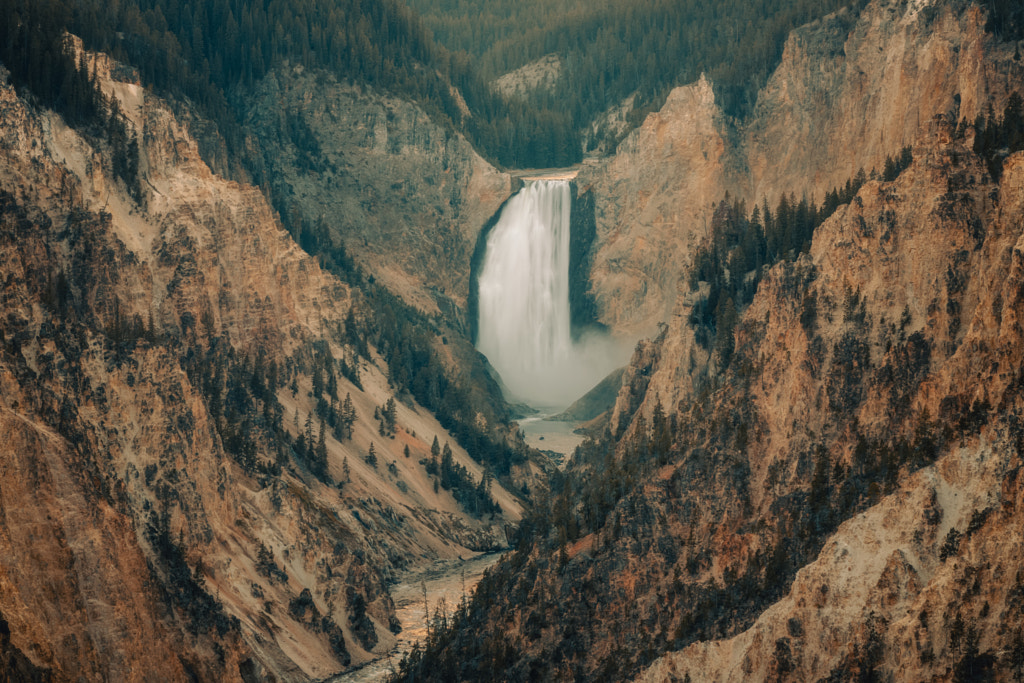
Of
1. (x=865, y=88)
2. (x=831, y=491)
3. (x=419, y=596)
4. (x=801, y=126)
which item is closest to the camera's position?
(x=831, y=491)

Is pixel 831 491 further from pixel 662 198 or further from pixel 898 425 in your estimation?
pixel 662 198

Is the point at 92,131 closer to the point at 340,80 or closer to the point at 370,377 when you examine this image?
the point at 370,377

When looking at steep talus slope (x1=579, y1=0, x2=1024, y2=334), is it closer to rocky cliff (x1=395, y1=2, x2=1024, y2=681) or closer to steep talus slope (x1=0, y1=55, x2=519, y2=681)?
rocky cliff (x1=395, y1=2, x2=1024, y2=681)

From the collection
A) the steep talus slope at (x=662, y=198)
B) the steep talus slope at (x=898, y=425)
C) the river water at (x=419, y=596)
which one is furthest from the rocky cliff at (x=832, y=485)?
the steep talus slope at (x=662, y=198)

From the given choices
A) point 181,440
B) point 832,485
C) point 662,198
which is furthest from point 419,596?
point 662,198

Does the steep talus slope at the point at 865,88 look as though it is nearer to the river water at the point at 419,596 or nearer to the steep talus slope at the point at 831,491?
the steep talus slope at the point at 831,491

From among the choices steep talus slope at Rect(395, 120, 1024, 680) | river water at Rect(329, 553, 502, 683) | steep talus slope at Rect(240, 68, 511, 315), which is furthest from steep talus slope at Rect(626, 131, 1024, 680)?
steep talus slope at Rect(240, 68, 511, 315)

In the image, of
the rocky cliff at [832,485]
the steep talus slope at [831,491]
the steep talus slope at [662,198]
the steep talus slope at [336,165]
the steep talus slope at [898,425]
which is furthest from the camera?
the steep talus slope at [336,165]
